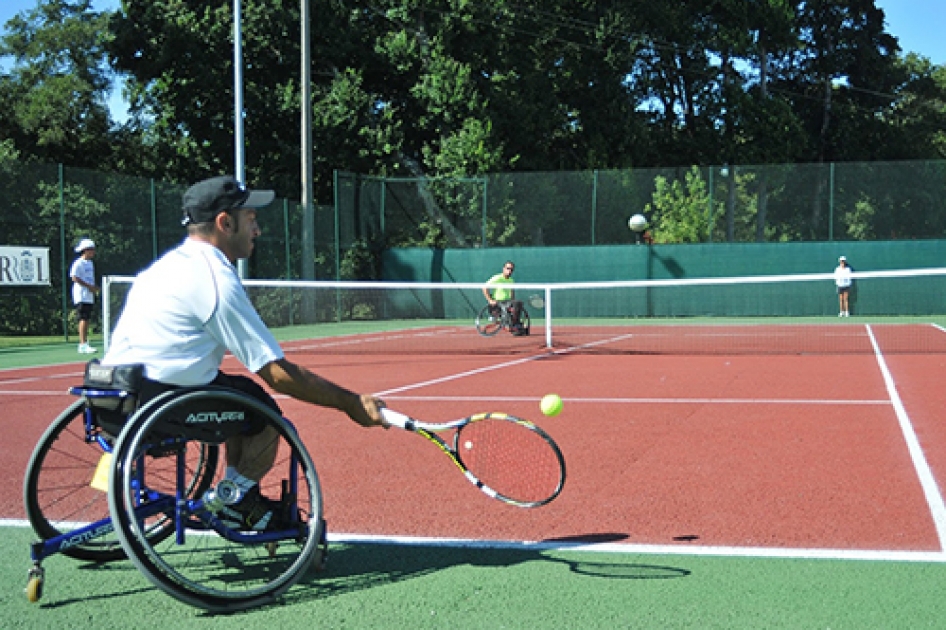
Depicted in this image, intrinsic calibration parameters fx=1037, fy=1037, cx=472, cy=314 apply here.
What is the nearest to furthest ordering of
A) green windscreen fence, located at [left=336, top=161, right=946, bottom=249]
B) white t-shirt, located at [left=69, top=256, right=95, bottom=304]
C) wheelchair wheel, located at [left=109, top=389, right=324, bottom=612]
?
1. wheelchair wheel, located at [left=109, top=389, right=324, bottom=612]
2. white t-shirt, located at [left=69, top=256, right=95, bottom=304]
3. green windscreen fence, located at [left=336, top=161, right=946, bottom=249]

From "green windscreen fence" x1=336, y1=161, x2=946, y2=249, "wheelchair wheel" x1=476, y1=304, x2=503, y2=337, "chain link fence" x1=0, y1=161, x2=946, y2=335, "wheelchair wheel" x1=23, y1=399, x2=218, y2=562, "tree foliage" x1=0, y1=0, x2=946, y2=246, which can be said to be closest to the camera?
"wheelchair wheel" x1=23, y1=399, x2=218, y2=562

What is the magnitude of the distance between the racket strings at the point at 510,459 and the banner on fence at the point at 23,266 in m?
14.9

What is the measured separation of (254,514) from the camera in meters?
3.59

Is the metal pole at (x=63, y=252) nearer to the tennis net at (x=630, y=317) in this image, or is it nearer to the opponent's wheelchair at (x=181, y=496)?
the tennis net at (x=630, y=317)

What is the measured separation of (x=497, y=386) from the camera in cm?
1023

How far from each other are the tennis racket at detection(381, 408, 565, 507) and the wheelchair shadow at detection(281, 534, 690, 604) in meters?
0.25

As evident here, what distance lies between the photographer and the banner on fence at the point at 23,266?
16828mm

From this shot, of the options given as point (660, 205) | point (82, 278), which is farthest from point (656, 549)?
point (660, 205)

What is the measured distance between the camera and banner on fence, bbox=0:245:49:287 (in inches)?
663

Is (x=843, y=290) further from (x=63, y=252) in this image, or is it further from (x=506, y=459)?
(x=506, y=459)

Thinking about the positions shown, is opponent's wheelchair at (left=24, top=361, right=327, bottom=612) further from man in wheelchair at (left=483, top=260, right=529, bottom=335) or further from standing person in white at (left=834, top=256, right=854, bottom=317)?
standing person in white at (left=834, top=256, right=854, bottom=317)

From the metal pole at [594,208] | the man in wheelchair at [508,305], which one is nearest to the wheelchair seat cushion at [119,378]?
the man in wheelchair at [508,305]

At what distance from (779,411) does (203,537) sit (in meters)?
5.06

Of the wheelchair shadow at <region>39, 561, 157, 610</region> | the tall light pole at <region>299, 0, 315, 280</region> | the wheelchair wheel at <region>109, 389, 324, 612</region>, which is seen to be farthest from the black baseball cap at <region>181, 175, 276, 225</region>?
the tall light pole at <region>299, 0, 315, 280</region>
